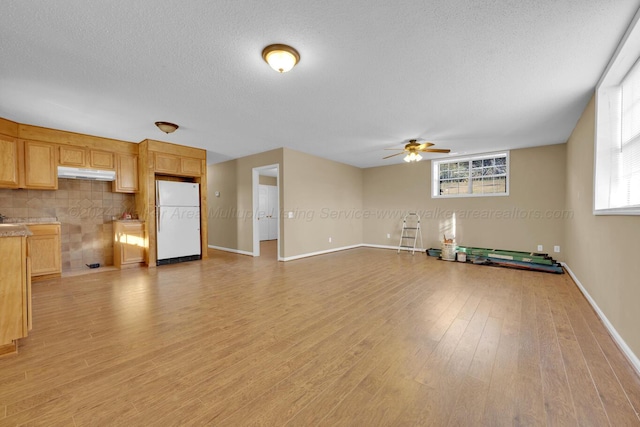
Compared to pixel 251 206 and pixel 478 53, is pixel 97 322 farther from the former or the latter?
pixel 478 53

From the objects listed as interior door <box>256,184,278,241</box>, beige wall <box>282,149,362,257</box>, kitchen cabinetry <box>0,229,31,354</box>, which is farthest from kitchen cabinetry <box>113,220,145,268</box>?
interior door <box>256,184,278,241</box>

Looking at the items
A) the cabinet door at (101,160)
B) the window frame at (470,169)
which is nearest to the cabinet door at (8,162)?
the cabinet door at (101,160)

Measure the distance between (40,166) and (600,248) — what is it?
7660 mm

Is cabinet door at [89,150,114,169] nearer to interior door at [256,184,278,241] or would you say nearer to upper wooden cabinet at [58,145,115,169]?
upper wooden cabinet at [58,145,115,169]

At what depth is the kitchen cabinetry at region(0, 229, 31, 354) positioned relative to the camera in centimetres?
189

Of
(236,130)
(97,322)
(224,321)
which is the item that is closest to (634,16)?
(224,321)

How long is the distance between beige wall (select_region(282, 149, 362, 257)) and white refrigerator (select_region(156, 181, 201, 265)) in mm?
1953

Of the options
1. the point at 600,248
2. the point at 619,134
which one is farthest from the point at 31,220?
the point at 619,134

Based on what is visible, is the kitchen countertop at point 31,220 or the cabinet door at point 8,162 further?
the kitchen countertop at point 31,220

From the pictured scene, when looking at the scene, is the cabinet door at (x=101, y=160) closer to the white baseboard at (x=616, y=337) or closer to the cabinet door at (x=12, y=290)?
the cabinet door at (x=12, y=290)

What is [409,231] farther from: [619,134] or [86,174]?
[86,174]

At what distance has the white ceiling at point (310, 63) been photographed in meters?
1.75

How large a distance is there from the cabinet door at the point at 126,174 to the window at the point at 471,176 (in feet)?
22.1

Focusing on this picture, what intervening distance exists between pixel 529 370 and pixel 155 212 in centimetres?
574
